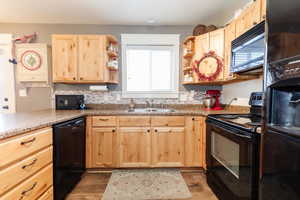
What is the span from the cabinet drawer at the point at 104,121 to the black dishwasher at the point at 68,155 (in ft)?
0.55

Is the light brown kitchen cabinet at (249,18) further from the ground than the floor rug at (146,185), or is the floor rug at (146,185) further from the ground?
the light brown kitchen cabinet at (249,18)

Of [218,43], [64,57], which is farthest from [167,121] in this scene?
[64,57]

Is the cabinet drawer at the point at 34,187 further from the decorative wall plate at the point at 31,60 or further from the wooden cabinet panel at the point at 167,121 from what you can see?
the decorative wall plate at the point at 31,60

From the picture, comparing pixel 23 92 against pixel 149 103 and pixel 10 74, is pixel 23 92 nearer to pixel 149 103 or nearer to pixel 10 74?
pixel 10 74

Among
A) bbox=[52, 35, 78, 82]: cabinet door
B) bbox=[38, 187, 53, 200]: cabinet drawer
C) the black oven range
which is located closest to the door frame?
bbox=[52, 35, 78, 82]: cabinet door

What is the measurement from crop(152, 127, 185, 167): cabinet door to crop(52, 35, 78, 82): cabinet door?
5.22 ft

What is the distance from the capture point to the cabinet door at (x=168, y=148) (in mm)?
2512

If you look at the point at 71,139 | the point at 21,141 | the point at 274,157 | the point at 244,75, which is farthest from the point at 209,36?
the point at 21,141

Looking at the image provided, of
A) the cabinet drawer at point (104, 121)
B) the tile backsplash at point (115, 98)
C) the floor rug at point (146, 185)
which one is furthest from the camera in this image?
the tile backsplash at point (115, 98)

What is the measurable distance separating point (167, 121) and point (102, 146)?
3.23 ft

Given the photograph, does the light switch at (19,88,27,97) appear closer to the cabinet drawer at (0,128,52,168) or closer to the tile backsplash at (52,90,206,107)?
the tile backsplash at (52,90,206,107)

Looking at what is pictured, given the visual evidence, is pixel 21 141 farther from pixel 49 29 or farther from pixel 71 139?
pixel 49 29

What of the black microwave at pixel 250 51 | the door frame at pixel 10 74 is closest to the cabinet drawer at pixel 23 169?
the black microwave at pixel 250 51

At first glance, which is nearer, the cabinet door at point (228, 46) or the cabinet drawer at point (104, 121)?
the cabinet door at point (228, 46)
